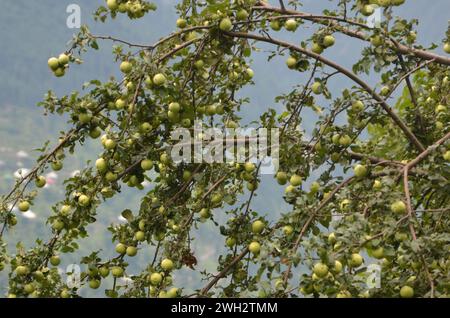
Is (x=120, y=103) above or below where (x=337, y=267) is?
above

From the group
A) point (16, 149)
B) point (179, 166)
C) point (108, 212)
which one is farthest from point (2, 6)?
point (179, 166)

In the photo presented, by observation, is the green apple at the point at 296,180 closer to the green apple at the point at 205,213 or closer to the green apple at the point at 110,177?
the green apple at the point at 205,213

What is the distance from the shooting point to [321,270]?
3549 millimetres

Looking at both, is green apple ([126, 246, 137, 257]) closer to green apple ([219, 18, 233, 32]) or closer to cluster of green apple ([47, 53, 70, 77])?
cluster of green apple ([47, 53, 70, 77])

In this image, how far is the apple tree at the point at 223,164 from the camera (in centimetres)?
430

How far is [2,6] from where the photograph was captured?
14600 centimetres

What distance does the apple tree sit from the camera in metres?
4.30

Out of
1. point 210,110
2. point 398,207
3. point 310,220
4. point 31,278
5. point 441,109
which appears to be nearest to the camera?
point 398,207

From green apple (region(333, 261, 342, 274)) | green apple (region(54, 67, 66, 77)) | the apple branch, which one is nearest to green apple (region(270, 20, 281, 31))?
the apple branch

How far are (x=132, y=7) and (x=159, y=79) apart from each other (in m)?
0.60

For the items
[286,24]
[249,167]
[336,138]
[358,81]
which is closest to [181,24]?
[286,24]

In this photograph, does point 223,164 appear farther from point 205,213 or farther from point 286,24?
point 286,24

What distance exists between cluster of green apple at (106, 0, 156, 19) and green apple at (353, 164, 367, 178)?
161 centimetres
